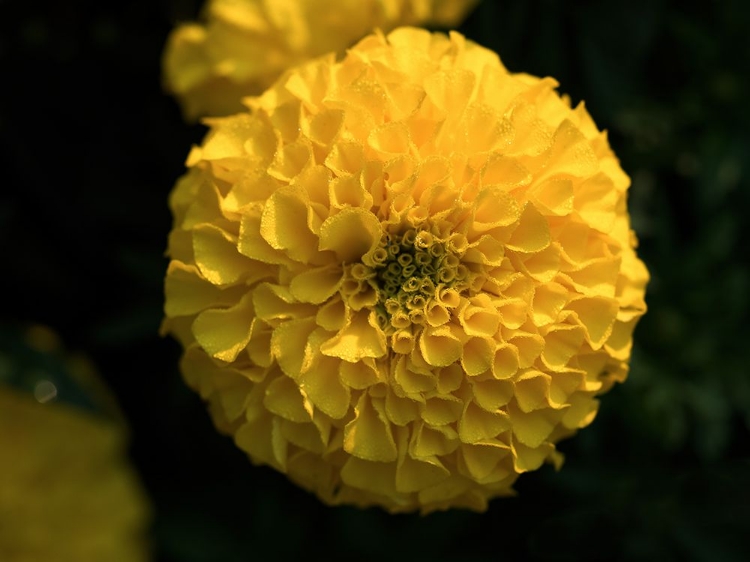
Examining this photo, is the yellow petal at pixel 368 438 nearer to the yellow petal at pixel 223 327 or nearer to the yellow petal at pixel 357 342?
the yellow petal at pixel 357 342

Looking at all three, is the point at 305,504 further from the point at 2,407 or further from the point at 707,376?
the point at 707,376

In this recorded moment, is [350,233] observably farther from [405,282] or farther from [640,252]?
[640,252]

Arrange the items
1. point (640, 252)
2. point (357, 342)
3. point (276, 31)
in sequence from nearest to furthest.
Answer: point (357, 342) < point (276, 31) < point (640, 252)

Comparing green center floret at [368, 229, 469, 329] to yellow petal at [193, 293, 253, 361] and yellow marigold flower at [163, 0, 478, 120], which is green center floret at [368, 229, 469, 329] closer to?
yellow petal at [193, 293, 253, 361]

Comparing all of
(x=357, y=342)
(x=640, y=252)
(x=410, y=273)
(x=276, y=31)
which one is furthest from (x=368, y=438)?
(x=640, y=252)

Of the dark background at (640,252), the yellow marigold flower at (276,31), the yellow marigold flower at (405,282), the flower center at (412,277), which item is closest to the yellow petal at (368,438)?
the yellow marigold flower at (405,282)

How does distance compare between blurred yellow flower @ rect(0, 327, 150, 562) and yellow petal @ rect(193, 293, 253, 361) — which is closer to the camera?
yellow petal @ rect(193, 293, 253, 361)

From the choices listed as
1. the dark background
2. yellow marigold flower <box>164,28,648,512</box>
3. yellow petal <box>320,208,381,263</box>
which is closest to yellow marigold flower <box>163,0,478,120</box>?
the dark background
